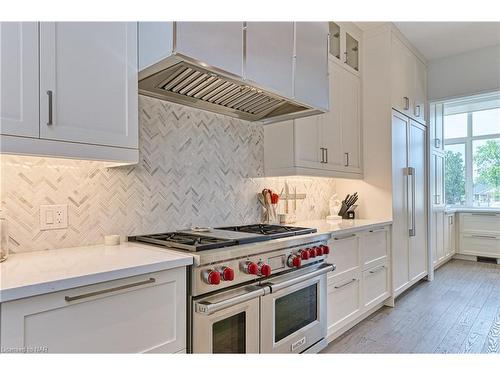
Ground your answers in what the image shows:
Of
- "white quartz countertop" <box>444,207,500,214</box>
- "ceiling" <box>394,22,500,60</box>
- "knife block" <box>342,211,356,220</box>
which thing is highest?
"ceiling" <box>394,22,500,60</box>

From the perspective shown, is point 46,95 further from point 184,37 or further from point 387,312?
point 387,312

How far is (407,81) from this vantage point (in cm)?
368

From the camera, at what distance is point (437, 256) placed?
15.7 feet

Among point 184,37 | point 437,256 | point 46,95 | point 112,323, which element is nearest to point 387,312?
point 437,256

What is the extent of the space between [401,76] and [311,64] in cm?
185

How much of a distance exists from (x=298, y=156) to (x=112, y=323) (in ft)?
5.76

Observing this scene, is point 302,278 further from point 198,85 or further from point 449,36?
point 449,36

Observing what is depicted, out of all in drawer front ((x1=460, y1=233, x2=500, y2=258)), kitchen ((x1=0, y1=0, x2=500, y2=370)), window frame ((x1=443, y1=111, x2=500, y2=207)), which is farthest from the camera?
window frame ((x1=443, y1=111, x2=500, y2=207))

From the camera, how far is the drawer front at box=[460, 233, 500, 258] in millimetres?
5129

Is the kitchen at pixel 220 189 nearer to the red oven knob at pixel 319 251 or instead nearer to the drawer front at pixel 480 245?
the red oven knob at pixel 319 251

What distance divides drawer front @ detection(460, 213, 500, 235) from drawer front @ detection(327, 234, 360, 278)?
387 cm

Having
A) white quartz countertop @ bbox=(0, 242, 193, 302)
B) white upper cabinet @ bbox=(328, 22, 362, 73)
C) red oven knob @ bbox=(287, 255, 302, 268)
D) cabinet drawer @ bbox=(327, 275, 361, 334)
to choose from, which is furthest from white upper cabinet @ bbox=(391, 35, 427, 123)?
white quartz countertop @ bbox=(0, 242, 193, 302)

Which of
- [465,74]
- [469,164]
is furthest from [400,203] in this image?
[469,164]

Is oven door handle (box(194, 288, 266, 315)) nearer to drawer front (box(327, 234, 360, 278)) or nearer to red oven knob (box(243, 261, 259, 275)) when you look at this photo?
red oven knob (box(243, 261, 259, 275))
